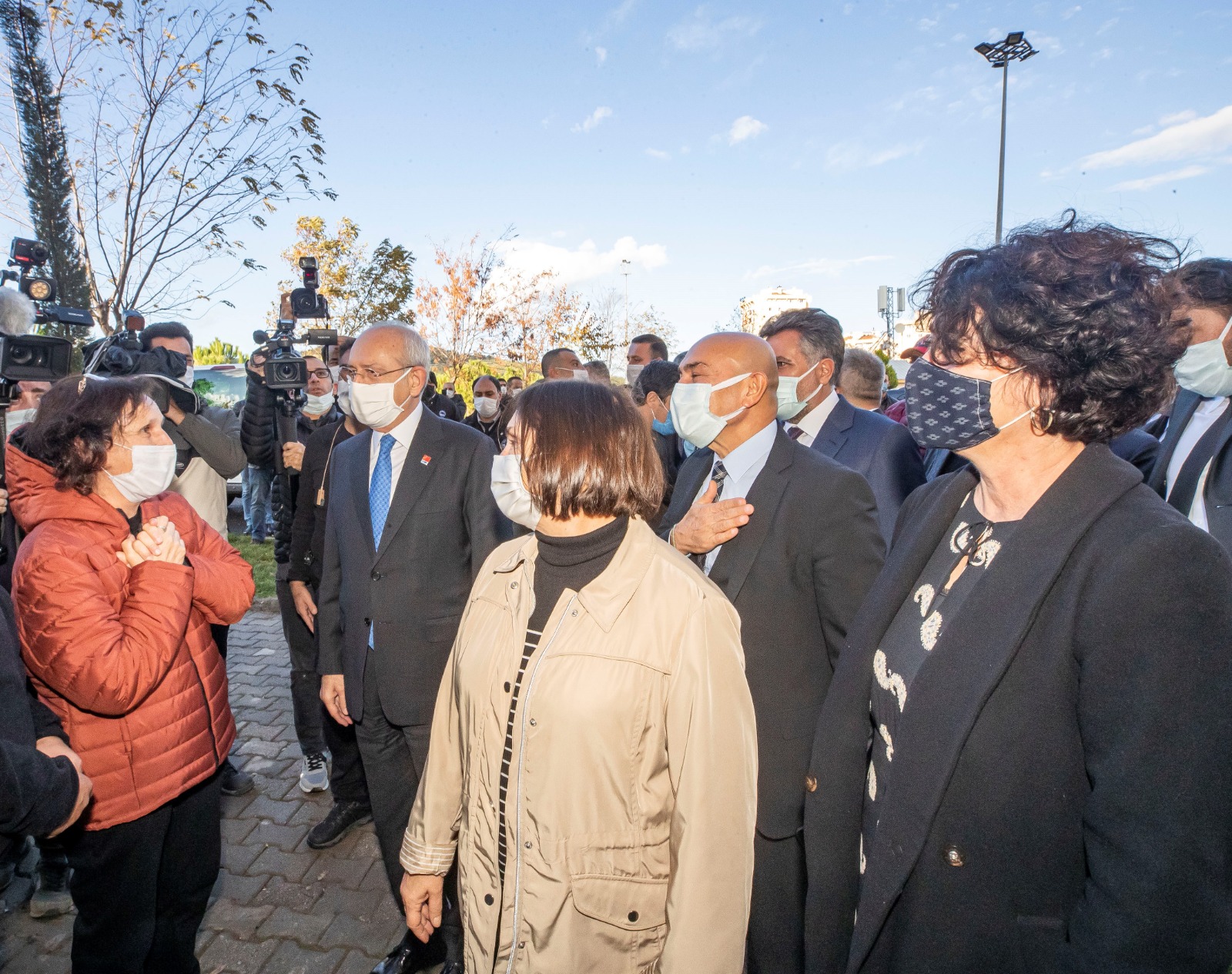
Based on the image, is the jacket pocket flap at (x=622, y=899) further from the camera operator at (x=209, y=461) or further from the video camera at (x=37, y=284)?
the video camera at (x=37, y=284)

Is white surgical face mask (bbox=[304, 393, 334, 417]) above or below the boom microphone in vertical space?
below

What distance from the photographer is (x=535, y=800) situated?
165 cm

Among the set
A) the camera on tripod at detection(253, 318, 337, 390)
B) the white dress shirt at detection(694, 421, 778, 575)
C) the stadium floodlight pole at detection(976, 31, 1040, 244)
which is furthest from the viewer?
the stadium floodlight pole at detection(976, 31, 1040, 244)

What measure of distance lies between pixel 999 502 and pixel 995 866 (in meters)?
0.76

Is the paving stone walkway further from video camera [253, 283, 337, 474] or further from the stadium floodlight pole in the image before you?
the stadium floodlight pole

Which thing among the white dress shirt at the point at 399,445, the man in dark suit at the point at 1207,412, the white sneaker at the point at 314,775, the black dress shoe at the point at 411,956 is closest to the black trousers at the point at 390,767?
the black dress shoe at the point at 411,956

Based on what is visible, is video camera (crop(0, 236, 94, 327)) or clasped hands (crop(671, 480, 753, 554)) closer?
clasped hands (crop(671, 480, 753, 554))

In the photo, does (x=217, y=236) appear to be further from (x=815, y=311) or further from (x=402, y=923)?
(x=402, y=923)

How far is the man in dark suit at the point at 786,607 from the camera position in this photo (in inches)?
Result: 89.2

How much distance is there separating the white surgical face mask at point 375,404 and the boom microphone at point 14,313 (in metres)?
1.31

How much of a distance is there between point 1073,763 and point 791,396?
2767 millimetres

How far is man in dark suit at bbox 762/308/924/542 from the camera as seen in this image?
3.57 m

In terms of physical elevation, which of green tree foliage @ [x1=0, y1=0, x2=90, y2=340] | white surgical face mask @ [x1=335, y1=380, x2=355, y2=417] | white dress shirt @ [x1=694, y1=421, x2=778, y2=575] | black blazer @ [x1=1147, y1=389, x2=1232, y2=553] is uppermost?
green tree foliage @ [x1=0, y1=0, x2=90, y2=340]

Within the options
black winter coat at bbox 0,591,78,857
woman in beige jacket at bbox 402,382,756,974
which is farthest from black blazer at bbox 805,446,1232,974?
black winter coat at bbox 0,591,78,857
